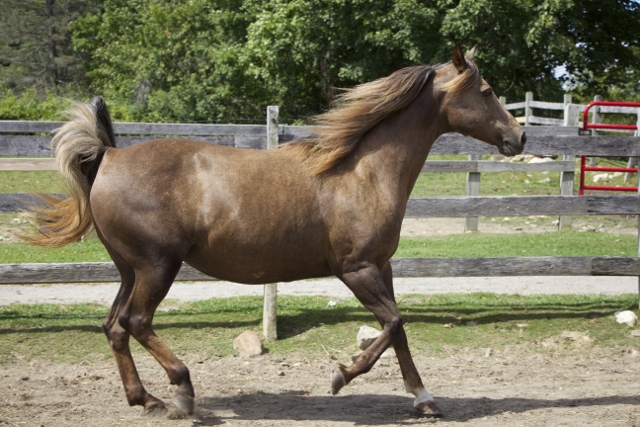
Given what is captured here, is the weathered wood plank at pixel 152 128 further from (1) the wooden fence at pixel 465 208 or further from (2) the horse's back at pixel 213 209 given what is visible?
(2) the horse's back at pixel 213 209

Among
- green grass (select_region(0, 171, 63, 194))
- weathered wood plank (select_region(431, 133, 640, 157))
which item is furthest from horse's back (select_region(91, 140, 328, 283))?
green grass (select_region(0, 171, 63, 194))

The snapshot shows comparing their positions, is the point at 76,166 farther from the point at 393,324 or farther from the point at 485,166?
the point at 485,166

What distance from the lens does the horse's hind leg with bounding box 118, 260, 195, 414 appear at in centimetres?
491

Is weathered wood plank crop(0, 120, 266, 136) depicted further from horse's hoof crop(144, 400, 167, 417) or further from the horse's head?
horse's hoof crop(144, 400, 167, 417)

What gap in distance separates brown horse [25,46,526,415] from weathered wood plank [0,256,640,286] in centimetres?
143

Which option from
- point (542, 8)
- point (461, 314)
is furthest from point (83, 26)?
point (461, 314)

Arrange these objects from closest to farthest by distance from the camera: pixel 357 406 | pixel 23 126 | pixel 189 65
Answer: pixel 357 406 → pixel 23 126 → pixel 189 65

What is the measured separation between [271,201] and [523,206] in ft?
11.2

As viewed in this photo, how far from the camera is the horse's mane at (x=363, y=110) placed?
5.30 metres

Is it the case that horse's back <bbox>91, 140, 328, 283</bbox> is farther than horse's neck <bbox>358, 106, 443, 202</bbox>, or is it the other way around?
horse's neck <bbox>358, 106, 443, 202</bbox>

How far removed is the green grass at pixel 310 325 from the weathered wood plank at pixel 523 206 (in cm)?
97

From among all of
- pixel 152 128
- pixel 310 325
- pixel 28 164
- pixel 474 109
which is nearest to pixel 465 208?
pixel 310 325

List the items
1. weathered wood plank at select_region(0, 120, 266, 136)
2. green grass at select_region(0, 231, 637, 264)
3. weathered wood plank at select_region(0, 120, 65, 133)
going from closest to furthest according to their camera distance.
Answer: green grass at select_region(0, 231, 637, 264) < weathered wood plank at select_region(0, 120, 65, 133) < weathered wood plank at select_region(0, 120, 266, 136)

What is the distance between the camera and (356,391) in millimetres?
5750
